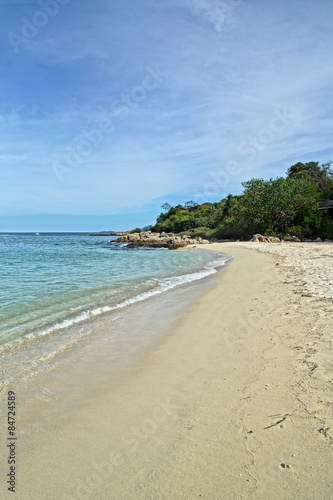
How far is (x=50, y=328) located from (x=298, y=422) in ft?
15.9

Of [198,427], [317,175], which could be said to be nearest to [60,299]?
[198,427]

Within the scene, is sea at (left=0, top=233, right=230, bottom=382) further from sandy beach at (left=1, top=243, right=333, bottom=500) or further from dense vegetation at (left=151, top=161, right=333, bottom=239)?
dense vegetation at (left=151, top=161, right=333, bottom=239)

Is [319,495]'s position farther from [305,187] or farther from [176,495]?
[305,187]

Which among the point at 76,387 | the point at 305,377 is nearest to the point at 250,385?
the point at 305,377

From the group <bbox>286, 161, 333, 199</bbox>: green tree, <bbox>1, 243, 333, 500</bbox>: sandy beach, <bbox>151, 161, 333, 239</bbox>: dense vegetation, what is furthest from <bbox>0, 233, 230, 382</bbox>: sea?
<bbox>286, 161, 333, 199</bbox>: green tree

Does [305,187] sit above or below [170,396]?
above

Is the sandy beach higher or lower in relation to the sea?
lower

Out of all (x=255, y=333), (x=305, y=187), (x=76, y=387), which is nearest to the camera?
(x=76, y=387)

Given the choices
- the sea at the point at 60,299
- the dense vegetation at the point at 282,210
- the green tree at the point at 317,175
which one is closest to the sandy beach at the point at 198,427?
the sea at the point at 60,299

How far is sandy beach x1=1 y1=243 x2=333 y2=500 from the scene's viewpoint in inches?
80.4

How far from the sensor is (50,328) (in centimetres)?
579

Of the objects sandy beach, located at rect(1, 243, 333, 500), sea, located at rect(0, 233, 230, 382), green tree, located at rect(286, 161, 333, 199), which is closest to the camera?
sandy beach, located at rect(1, 243, 333, 500)

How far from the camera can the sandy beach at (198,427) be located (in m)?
2.04

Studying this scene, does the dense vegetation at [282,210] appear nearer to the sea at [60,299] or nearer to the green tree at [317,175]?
the green tree at [317,175]
